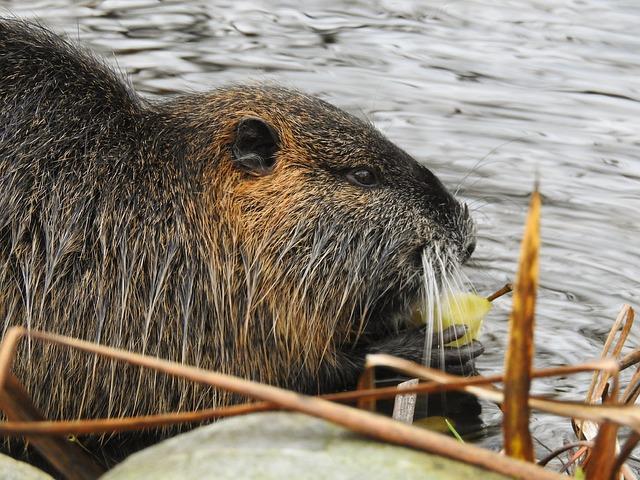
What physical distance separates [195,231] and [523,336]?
162cm

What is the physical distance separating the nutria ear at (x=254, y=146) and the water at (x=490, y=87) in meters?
1.05

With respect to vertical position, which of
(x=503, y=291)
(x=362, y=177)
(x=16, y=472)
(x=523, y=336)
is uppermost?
(x=523, y=336)

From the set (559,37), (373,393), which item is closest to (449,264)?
(373,393)

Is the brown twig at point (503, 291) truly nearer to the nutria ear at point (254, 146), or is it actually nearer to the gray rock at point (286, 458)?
the nutria ear at point (254, 146)

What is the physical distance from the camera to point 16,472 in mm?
2373

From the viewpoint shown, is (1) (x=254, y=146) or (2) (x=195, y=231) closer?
(2) (x=195, y=231)

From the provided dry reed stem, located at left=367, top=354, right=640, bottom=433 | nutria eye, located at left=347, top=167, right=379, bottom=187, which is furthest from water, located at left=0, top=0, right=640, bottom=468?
dry reed stem, located at left=367, top=354, right=640, bottom=433

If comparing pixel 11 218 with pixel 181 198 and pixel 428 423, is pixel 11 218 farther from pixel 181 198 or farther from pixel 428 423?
pixel 428 423

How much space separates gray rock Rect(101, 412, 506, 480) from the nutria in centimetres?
108

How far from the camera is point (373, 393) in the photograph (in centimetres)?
211

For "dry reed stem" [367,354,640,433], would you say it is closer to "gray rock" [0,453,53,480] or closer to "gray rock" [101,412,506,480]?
"gray rock" [101,412,506,480]

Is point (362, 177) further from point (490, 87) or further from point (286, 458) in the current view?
point (490, 87)

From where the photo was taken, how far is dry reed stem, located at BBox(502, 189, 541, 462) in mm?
1923

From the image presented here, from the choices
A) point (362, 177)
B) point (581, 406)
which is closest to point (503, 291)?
point (362, 177)
